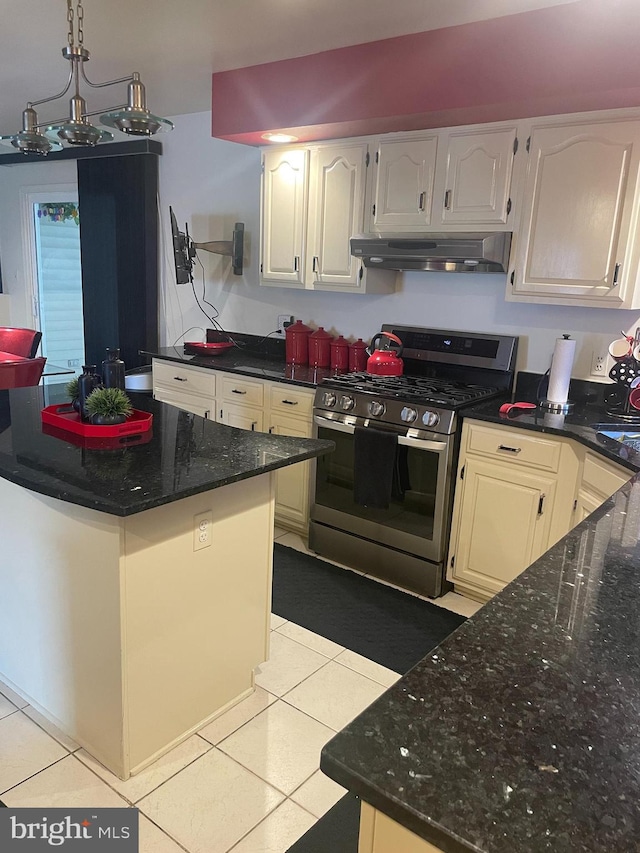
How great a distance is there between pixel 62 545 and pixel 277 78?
2691 millimetres

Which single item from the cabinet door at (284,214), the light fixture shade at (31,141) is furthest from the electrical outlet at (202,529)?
the cabinet door at (284,214)

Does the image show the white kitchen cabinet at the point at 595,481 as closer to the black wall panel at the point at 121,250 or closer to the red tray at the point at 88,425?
the red tray at the point at 88,425

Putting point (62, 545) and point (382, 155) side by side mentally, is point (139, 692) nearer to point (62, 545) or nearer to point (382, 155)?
point (62, 545)

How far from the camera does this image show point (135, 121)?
2.20 meters

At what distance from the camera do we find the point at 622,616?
4.06 feet

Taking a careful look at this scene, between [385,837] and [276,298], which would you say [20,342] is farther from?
[385,837]

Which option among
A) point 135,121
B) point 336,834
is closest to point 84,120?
point 135,121

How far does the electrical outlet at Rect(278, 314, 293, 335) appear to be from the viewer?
4.34 metres

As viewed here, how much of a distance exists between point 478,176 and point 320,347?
1400 millimetres

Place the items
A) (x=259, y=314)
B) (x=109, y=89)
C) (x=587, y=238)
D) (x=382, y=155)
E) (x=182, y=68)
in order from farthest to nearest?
(x=259, y=314), (x=109, y=89), (x=182, y=68), (x=382, y=155), (x=587, y=238)

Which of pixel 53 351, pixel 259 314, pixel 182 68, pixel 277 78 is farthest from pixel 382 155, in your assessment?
pixel 53 351

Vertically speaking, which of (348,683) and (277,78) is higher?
(277,78)

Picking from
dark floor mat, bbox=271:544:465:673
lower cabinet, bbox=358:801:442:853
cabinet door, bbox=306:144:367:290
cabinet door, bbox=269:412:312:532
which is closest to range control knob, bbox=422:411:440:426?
cabinet door, bbox=269:412:312:532

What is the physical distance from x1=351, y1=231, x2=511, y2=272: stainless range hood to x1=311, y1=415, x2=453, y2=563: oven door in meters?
0.84
